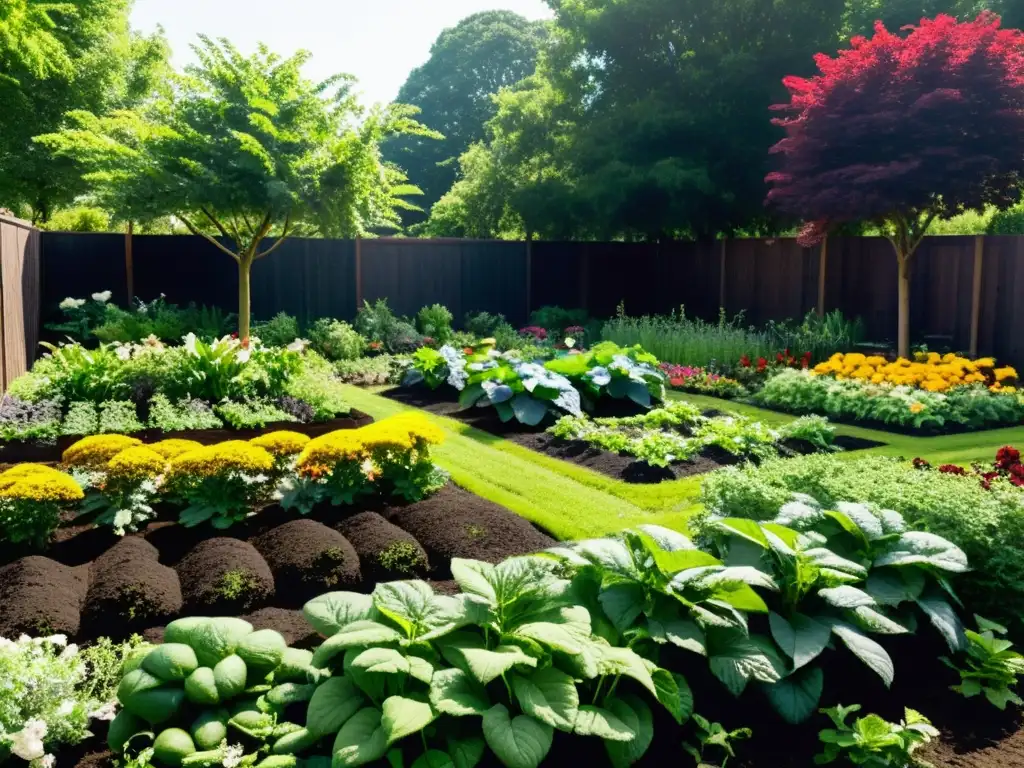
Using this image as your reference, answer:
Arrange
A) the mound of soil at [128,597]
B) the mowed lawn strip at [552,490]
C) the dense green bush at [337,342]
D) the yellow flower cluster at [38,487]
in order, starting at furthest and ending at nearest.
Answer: the dense green bush at [337,342]
the mowed lawn strip at [552,490]
the yellow flower cluster at [38,487]
the mound of soil at [128,597]

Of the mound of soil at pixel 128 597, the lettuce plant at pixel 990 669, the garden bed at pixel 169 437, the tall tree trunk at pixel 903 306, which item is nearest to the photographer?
the lettuce plant at pixel 990 669

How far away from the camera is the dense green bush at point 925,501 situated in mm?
3695

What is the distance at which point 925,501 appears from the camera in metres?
3.93

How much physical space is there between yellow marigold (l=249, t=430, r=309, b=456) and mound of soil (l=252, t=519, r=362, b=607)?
0.69 m

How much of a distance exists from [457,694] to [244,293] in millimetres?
9652

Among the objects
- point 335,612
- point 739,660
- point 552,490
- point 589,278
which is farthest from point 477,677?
point 589,278

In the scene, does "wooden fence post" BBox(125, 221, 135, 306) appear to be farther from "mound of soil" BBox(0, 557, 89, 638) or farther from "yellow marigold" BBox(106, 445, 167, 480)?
"mound of soil" BBox(0, 557, 89, 638)

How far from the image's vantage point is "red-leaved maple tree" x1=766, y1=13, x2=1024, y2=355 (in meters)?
10.6

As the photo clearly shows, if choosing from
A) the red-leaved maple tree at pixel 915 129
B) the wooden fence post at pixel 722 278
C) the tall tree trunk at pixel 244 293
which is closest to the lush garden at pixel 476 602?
the tall tree trunk at pixel 244 293

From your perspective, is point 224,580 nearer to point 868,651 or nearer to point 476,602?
point 476,602

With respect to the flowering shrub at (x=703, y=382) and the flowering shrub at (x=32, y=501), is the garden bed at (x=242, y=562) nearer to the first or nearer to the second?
the flowering shrub at (x=32, y=501)

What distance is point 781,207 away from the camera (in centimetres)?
1236

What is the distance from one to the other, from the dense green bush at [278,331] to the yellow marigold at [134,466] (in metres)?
8.40

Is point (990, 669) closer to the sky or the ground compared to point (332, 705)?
closer to the ground
